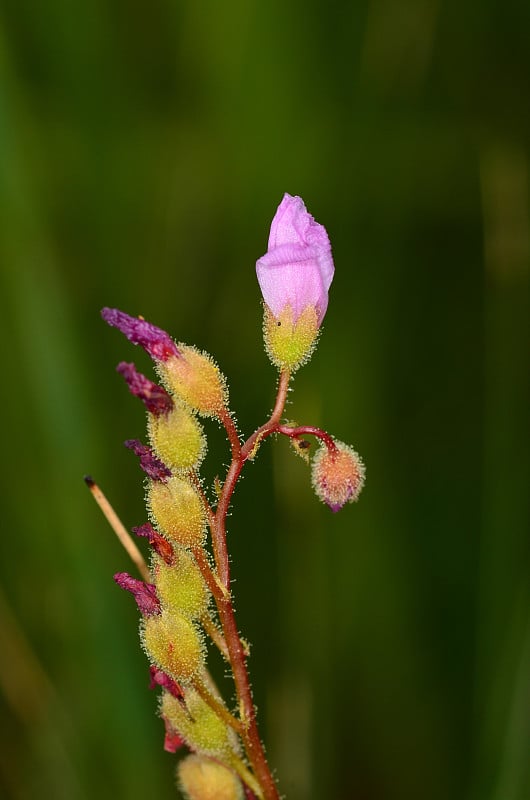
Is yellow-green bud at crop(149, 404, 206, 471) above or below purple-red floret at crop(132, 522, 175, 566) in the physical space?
above

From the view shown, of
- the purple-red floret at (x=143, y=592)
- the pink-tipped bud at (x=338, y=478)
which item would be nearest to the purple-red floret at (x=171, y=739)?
the purple-red floret at (x=143, y=592)

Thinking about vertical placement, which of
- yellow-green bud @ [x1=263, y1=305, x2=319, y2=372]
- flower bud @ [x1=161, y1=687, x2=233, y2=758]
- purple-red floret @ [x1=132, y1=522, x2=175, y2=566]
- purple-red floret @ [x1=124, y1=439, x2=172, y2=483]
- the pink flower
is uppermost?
the pink flower

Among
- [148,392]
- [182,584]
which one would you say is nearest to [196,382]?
[148,392]

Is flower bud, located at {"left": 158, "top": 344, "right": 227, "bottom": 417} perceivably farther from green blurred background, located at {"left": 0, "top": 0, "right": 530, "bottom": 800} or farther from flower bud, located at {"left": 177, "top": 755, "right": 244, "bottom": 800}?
green blurred background, located at {"left": 0, "top": 0, "right": 530, "bottom": 800}

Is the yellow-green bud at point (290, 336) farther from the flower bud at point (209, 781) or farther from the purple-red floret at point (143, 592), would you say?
the flower bud at point (209, 781)

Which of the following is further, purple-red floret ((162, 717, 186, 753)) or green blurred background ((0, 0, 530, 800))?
green blurred background ((0, 0, 530, 800))

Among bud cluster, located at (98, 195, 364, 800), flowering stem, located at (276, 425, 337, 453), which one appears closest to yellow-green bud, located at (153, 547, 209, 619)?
bud cluster, located at (98, 195, 364, 800)
